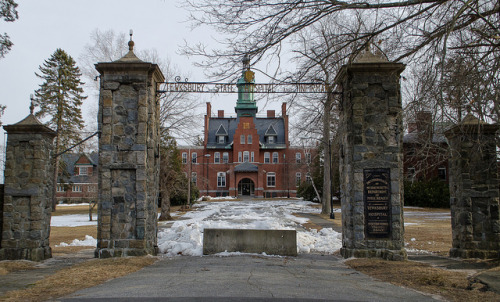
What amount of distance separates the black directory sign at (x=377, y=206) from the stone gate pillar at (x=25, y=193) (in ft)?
28.8

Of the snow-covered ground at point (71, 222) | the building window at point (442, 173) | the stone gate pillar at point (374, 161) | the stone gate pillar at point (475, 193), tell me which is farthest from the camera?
the building window at point (442, 173)

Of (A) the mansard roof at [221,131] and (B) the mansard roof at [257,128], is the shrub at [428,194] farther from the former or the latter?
(A) the mansard roof at [221,131]

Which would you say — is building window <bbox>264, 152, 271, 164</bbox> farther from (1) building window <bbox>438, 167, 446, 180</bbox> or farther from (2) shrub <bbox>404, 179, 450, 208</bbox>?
(2) shrub <bbox>404, 179, 450, 208</bbox>

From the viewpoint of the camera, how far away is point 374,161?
11133 millimetres

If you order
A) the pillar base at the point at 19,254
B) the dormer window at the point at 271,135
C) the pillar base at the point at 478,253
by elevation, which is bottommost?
the pillar base at the point at 478,253

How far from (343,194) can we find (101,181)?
674 cm

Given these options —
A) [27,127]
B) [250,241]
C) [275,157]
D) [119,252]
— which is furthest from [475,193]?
[275,157]

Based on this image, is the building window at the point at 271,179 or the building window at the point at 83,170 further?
the building window at the point at 271,179

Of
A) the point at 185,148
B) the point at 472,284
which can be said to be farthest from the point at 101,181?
the point at 185,148

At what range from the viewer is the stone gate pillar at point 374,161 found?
11039 millimetres

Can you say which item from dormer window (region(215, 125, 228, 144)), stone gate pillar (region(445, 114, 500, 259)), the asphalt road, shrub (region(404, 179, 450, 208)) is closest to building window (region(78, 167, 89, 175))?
dormer window (region(215, 125, 228, 144))

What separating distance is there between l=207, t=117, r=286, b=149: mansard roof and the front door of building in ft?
19.6

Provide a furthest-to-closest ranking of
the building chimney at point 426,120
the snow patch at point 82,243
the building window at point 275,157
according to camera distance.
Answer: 1. the building window at point 275,157
2. the snow patch at point 82,243
3. the building chimney at point 426,120

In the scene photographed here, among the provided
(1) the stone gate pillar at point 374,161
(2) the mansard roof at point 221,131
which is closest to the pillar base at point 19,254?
(1) the stone gate pillar at point 374,161
